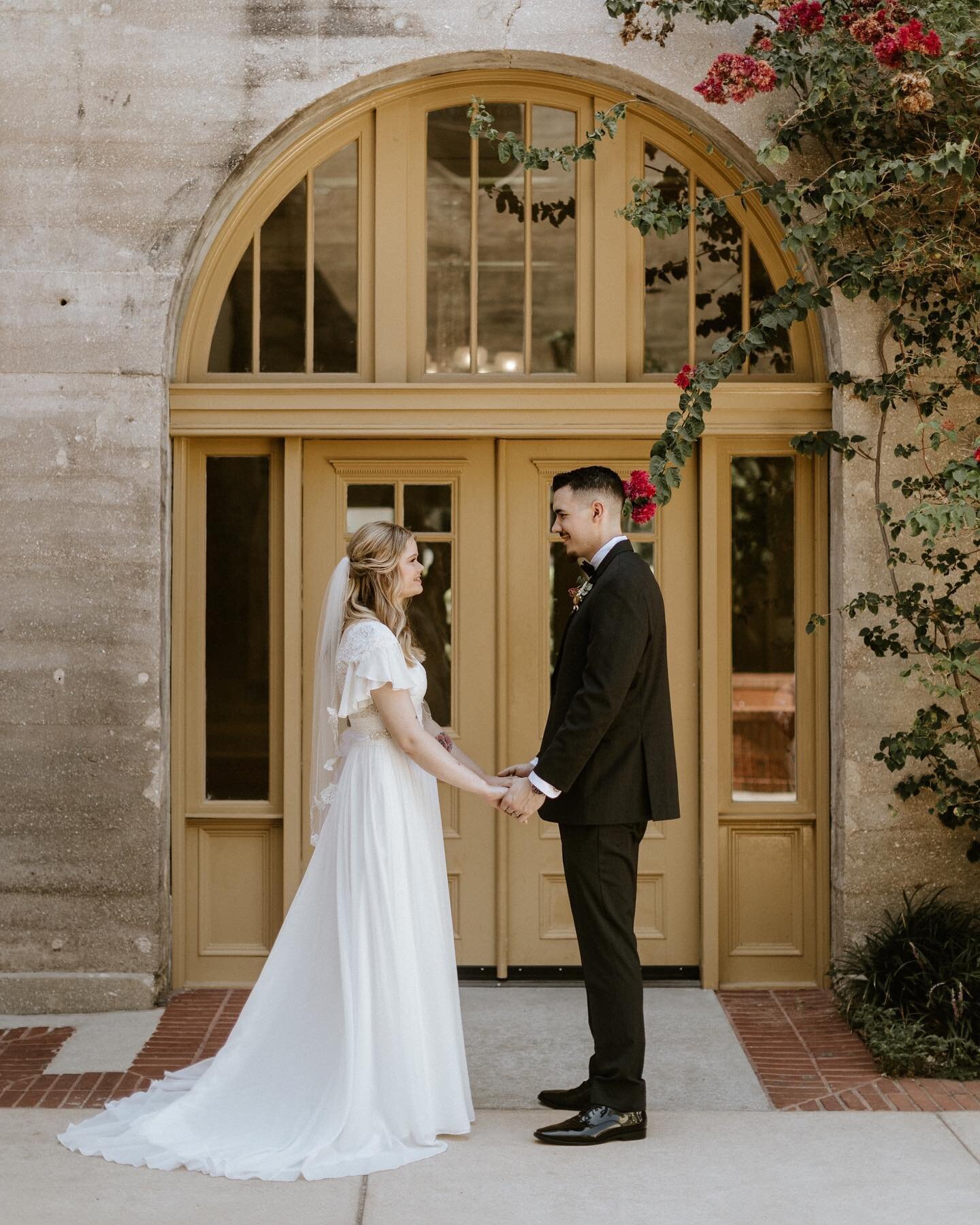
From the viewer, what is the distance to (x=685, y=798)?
636 centimetres

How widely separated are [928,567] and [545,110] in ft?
8.98

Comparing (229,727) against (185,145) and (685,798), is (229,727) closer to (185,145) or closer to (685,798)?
(685,798)

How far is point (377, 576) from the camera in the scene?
15.2 ft

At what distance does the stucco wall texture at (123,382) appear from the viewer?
600cm

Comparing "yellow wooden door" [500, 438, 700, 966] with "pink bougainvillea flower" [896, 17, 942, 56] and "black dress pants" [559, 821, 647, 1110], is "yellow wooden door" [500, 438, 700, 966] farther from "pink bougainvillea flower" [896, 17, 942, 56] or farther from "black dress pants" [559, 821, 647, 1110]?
"pink bougainvillea flower" [896, 17, 942, 56]

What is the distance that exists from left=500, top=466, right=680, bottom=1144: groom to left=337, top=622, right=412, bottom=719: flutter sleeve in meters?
0.55

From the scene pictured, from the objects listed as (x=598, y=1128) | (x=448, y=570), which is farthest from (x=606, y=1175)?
(x=448, y=570)

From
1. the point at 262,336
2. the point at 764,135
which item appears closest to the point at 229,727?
the point at 262,336

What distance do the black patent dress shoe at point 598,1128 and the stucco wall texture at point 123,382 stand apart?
187cm

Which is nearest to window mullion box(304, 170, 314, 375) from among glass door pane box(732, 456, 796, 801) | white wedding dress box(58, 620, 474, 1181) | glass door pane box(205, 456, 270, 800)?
glass door pane box(205, 456, 270, 800)

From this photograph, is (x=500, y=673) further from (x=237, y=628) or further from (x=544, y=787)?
(x=544, y=787)

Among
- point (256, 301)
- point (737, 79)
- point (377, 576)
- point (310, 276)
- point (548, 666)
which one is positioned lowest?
point (548, 666)

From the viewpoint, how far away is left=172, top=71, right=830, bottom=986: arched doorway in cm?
627

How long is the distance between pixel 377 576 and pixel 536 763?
2.73 ft
